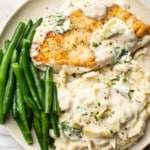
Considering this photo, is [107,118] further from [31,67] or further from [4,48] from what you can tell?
[4,48]

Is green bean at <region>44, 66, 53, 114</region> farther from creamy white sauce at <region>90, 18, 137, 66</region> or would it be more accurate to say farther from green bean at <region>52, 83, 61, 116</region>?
creamy white sauce at <region>90, 18, 137, 66</region>

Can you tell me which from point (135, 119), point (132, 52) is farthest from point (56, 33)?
point (135, 119)

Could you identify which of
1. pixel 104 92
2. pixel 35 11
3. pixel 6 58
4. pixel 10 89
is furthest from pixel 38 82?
pixel 35 11

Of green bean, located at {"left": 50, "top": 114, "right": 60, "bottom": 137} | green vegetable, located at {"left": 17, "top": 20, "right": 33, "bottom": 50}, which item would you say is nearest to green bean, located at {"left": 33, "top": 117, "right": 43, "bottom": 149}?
green bean, located at {"left": 50, "top": 114, "right": 60, "bottom": 137}

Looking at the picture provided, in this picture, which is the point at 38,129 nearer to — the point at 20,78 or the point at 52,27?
the point at 20,78

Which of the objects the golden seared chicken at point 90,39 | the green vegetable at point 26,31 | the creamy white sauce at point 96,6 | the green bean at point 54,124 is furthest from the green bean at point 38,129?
the creamy white sauce at point 96,6

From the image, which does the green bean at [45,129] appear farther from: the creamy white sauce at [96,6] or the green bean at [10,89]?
the creamy white sauce at [96,6]
